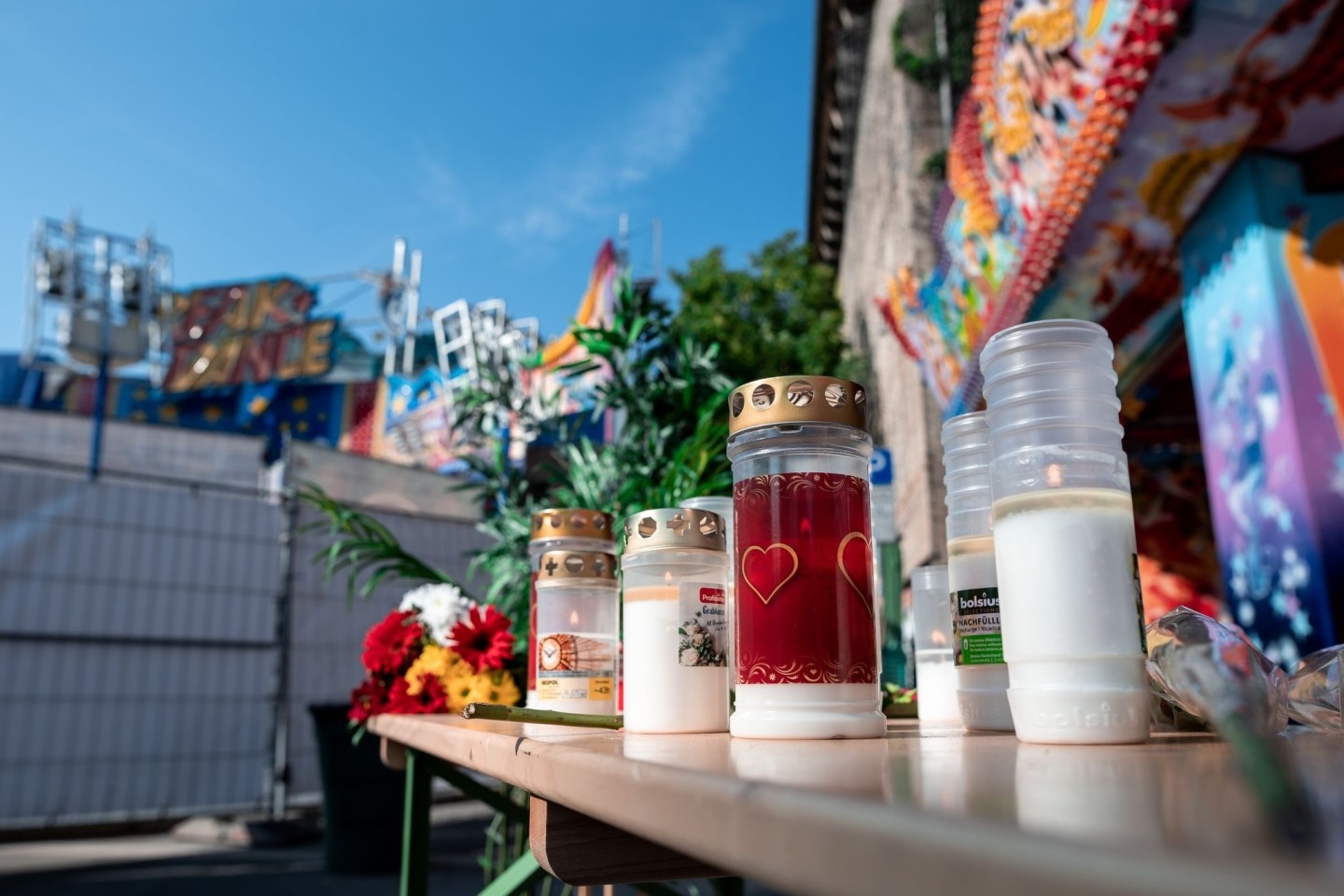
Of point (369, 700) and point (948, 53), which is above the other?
point (948, 53)

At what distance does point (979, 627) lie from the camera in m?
→ 1.07

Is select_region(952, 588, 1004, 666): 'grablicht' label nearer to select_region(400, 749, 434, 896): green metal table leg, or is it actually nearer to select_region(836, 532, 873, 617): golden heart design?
select_region(836, 532, 873, 617): golden heart design

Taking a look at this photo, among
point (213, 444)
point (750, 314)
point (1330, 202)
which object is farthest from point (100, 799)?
point (750, 314)

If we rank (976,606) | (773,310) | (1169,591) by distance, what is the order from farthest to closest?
(773,310) < (1169,591) < (976,606)

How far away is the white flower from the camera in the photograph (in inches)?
89.4

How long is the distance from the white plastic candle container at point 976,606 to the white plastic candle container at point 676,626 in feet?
0.90

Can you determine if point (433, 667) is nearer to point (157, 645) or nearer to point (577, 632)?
point (577, 632)

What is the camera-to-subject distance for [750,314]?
1399cm

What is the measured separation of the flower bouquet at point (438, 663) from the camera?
2.05 m

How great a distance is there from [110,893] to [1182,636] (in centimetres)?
540

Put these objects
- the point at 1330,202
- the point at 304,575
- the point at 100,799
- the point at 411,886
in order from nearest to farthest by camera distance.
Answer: the point at 411,886
the point at 1330,202
the point at 100,799
the point at 304,575

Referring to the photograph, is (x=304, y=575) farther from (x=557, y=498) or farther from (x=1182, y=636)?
(x=1182, y=636)

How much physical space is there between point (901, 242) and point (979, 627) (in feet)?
28.9

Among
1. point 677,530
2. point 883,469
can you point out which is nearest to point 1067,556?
point 677,530
